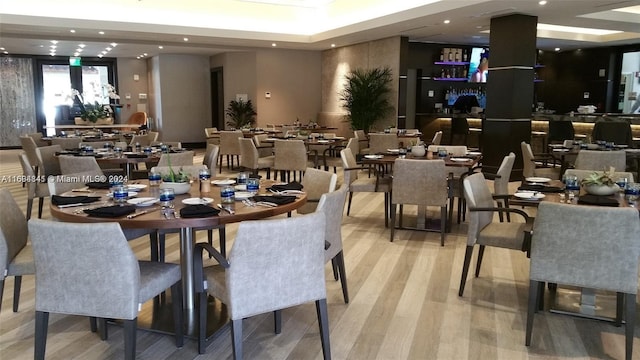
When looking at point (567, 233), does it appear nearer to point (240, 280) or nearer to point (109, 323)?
point (240, 280)

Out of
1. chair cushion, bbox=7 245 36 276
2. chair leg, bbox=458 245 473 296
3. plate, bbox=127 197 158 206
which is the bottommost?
chair leg, bbox=458 245 473 296

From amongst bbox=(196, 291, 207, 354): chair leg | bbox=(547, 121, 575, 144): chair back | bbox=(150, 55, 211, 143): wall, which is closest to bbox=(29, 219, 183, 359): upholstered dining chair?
bbox=(196, 291, 207, 354): chair leg

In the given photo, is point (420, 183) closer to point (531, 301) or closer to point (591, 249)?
point (531, 301)

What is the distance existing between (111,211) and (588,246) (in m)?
2.58

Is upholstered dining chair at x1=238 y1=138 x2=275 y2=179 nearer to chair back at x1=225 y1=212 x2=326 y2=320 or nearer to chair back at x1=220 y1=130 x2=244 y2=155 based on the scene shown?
chair back at x1=220 y1=130 x2=244 y2=155

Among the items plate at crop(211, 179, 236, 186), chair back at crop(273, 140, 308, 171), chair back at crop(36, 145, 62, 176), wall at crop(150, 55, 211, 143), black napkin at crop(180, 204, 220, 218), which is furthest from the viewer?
wall at crop(150, 55, 211, 143)

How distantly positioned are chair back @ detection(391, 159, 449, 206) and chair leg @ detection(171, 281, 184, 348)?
8.91ft

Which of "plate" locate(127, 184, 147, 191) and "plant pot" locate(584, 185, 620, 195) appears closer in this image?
"plant pot" locate(584, 185, 620, 195)

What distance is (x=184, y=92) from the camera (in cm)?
1579

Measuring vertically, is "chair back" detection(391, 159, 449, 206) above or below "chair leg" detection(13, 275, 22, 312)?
above

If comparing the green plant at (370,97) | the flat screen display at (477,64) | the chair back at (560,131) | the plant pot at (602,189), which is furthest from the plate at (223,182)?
the flat screen display at (477,64)

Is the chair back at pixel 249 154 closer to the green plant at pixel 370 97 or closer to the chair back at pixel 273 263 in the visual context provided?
the green plant at pixel 370 97

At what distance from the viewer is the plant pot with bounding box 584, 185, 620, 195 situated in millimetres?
3434

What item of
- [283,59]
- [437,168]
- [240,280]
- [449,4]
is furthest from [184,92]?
[240,280]
